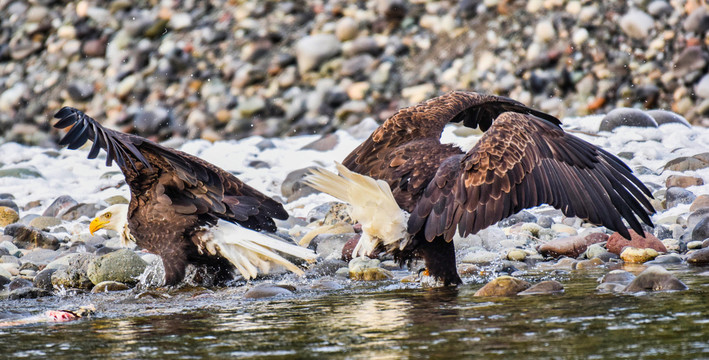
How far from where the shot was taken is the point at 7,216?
7320mm

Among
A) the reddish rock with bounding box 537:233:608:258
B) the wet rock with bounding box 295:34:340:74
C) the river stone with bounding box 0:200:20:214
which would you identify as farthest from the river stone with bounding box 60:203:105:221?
the wet rock with bounding box 295:34:340:74

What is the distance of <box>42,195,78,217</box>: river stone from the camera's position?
7828 millimetres

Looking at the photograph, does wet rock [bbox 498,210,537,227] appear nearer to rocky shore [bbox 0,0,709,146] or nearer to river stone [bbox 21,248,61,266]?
river stone [bbox 21,248,61,266]

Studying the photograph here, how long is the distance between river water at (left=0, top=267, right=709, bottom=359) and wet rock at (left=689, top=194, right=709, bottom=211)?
1.74 meters

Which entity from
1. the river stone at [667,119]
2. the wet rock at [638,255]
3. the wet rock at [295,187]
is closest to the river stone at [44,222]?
the wet rock at [295,187]

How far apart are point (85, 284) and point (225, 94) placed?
752 cm

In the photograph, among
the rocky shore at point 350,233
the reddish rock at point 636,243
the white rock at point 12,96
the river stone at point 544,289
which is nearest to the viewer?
the river stone at point 544,289

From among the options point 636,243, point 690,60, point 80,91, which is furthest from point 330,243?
point 80,91

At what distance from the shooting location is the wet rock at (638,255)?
5.09 metres

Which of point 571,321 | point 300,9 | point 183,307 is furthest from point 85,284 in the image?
point 300,9

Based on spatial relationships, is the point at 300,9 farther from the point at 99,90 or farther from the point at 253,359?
the point at 253,359

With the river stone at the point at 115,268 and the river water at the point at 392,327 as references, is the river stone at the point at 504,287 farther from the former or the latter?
the river stone at the point at 115,268

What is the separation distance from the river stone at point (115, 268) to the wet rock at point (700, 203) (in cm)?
354

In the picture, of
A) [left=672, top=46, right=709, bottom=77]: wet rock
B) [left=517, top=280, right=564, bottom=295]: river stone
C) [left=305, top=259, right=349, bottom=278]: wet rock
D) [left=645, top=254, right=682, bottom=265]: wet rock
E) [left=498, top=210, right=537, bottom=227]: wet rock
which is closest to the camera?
[left=517, top=280, right=564, bottom=295]: river stone
